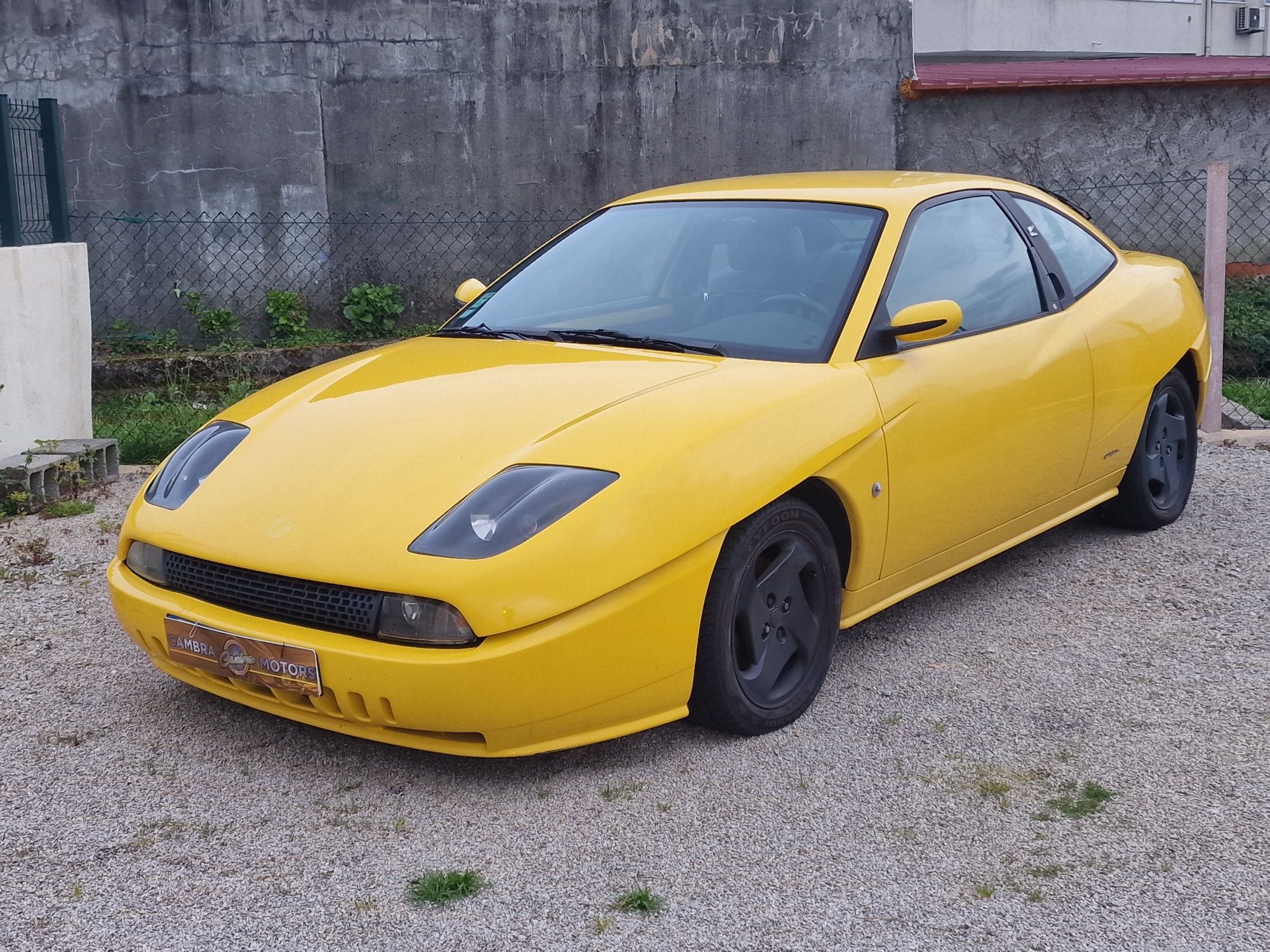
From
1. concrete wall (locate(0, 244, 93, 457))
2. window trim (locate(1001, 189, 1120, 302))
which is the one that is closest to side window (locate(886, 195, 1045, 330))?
window trim (locate(1001, 189, 1120, 302))

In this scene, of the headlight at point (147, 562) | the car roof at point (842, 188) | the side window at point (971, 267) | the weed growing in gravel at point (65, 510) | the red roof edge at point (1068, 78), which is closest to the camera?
the headlight at point (147, 562)

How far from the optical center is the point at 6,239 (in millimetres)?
6223

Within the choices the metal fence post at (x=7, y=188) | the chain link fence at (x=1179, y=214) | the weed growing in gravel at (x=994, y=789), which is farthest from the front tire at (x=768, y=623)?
the chain link fence at (x=1179, y=214)

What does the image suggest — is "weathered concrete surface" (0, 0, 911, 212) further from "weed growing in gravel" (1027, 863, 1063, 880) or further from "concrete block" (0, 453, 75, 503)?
"weed growing in gravel" (1027, 863, 1063, 880)

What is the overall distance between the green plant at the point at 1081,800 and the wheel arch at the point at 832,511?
2.71ft

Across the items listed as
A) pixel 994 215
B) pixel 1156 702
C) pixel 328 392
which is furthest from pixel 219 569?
pixel 994 215

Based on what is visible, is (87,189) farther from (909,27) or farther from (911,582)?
(911,582)

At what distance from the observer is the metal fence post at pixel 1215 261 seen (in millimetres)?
6617

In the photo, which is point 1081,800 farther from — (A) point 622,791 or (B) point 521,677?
(B) point 521,677

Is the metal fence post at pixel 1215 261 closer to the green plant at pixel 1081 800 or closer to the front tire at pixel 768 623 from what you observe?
the front tire at pixel 768 623

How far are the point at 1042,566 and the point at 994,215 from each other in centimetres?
129

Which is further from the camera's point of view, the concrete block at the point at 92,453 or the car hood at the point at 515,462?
the concrete block at the point at 92,453

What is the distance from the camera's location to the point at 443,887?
2.68 m

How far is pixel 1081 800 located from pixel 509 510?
57.9 inches
